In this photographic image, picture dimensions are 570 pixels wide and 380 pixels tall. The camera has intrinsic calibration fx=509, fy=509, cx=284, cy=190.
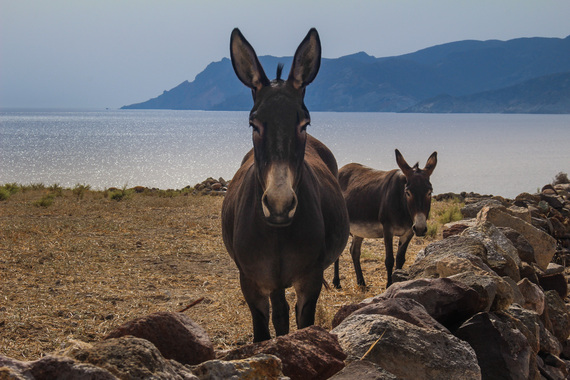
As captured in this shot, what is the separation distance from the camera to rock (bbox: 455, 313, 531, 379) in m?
3.40

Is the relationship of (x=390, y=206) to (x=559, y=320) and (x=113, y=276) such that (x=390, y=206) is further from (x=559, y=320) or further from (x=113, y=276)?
(x=113, y=276)

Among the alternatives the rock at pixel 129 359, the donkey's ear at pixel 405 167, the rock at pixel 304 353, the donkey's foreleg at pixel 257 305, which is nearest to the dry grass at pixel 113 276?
the donkey's foreleg at pixel 257 305

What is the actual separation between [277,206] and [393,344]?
42.9 inches

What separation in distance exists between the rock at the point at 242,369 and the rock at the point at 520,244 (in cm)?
529

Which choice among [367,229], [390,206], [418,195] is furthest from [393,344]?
[367,229]

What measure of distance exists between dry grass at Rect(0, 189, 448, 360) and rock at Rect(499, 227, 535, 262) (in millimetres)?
2428

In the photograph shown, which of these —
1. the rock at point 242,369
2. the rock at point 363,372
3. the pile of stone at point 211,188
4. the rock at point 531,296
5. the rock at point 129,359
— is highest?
the rock at point 129,359

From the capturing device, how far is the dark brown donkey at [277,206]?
3.55 meters

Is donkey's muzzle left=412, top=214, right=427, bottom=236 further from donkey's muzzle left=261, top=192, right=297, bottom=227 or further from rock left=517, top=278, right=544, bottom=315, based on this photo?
donkey's muzzle left=261, top=192, right=297, bottom=227

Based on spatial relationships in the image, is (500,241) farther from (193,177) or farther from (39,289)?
(193,177)

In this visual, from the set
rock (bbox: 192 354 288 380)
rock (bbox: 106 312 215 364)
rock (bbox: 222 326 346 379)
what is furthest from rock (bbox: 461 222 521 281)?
rock (bbox: 192 354 288 380)

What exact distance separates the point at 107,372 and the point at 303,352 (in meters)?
1.20

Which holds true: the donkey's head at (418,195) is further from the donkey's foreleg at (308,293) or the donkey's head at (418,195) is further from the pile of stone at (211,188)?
the pile of stone at (211,188)

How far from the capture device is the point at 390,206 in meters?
9.27
